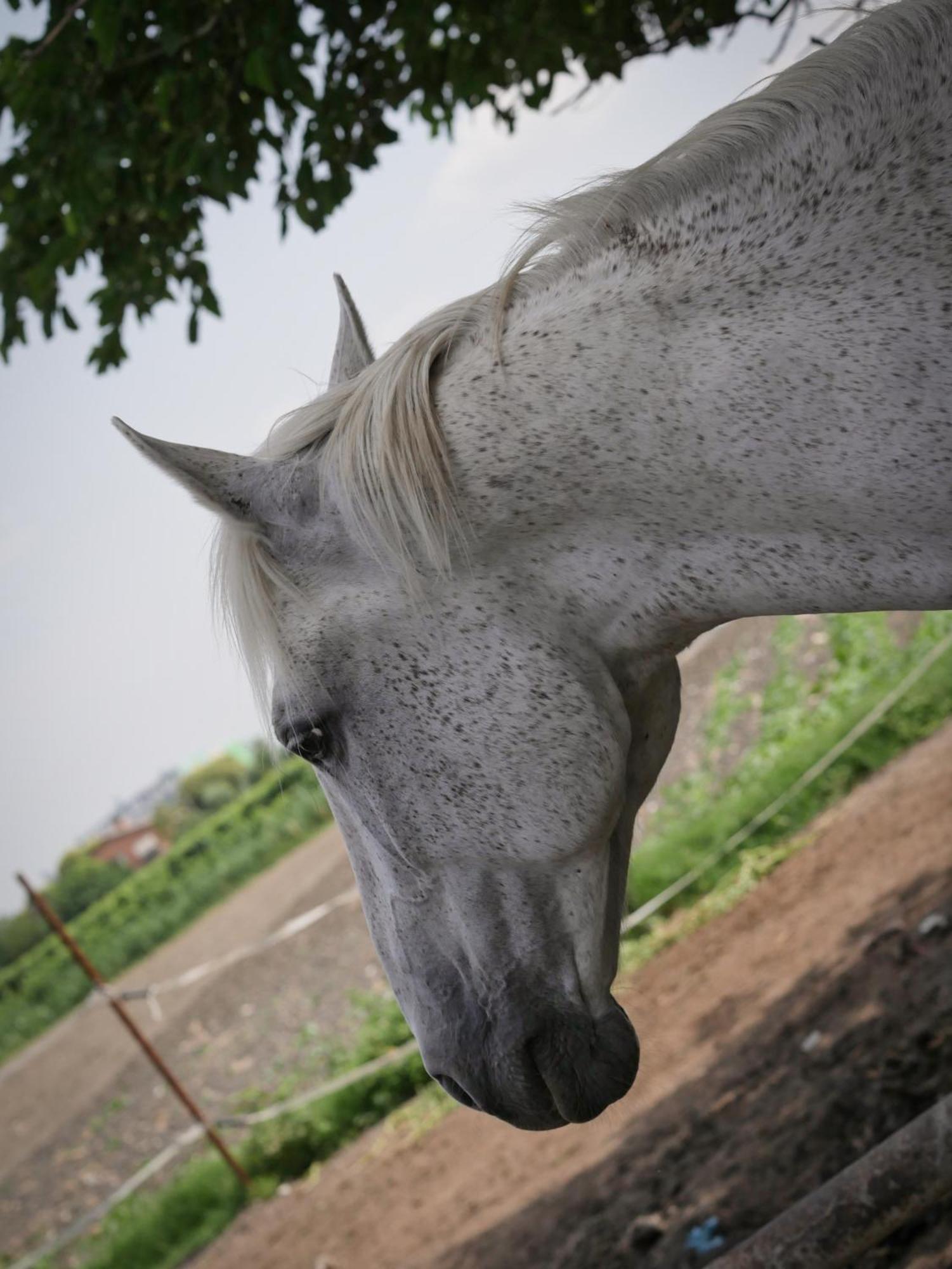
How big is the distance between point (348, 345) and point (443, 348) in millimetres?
557

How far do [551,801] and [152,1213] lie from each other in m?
6.40

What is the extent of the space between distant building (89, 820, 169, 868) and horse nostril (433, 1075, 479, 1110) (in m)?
21.9

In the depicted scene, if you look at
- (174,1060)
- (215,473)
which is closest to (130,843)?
(174,1060)

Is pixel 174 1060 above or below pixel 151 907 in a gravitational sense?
above

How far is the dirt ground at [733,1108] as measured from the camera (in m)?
3.14

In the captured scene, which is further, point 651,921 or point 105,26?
point 651,921

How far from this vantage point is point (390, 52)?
14.3 ft

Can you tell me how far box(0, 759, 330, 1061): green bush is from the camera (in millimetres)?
14086

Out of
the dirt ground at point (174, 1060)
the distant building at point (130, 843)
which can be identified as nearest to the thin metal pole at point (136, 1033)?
the dirt ground at point (174, 1060)

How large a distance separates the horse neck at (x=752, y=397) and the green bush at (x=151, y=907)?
10.3 meters

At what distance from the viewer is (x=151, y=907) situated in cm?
1539

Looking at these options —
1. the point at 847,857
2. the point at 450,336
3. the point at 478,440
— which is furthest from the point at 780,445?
the point at 847,857

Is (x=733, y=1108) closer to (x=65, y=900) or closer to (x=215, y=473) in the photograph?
(x=215, y=473)

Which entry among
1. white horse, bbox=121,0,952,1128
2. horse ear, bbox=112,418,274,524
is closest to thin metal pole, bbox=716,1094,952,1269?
white horse, bbox=121,0,952,1128
